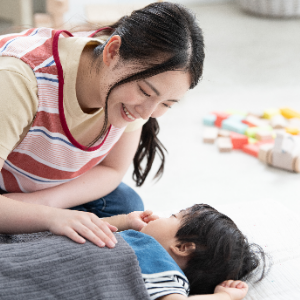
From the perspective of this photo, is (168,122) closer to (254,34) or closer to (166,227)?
(166,227)

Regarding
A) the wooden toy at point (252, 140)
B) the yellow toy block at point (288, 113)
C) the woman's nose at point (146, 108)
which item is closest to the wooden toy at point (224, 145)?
the wooden toy at point (252, 140)

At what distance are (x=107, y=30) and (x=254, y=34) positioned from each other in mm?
3452

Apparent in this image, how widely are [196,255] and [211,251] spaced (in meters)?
0.04

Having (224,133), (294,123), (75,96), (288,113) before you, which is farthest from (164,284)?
(288,113)

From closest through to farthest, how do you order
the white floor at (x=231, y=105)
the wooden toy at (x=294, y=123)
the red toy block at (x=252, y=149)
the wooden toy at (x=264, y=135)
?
the white floor at (x=231, y=105) < the red toy block at (x=252, y=149) < the wooden toy at (x=264, y=135) < the wooden toy at (x=294, y=123)

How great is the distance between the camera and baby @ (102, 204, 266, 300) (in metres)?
0.93

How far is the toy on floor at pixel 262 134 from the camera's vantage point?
84.0 inches

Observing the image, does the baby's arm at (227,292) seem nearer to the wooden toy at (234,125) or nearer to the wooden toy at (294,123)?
the wooden toy at (234,125)

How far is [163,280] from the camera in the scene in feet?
3.00

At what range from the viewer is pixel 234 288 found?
3.18 ft

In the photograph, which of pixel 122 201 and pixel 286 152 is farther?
pixel 286 152

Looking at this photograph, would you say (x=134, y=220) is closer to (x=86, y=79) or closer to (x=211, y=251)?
(x=211, y=251)

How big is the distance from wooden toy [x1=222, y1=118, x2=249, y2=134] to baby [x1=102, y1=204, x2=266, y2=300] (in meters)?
1.48

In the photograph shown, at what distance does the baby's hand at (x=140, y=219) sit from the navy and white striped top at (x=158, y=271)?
0.16 m
